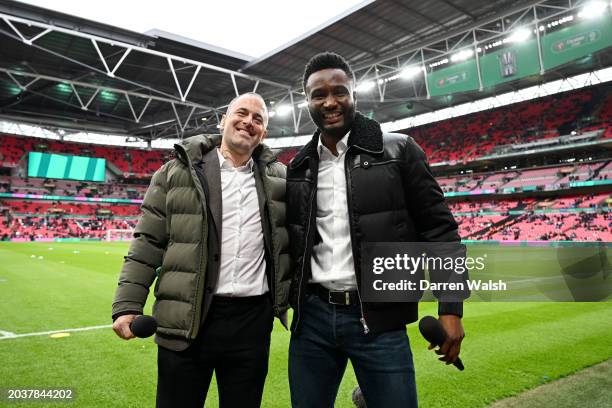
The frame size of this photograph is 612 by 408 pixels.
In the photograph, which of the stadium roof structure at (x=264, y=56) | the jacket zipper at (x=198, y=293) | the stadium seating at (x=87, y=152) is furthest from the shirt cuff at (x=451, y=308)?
the stadium seating at (x=87, y=152)

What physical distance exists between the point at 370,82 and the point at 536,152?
17.4 m

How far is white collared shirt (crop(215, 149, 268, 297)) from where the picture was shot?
2070mm

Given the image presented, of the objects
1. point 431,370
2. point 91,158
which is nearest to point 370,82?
point 431,370

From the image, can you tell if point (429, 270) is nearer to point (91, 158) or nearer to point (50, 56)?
point (50, 56)

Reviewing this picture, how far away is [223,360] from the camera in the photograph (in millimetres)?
2025

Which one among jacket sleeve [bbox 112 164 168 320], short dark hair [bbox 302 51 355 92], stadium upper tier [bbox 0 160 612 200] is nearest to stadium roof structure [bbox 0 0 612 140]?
stadium upper tier [bbox 0 160 612 200]

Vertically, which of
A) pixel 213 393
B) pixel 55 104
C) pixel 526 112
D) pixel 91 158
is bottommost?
pixel 213 393

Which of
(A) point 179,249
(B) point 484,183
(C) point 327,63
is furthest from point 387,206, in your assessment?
(B) point 484,183

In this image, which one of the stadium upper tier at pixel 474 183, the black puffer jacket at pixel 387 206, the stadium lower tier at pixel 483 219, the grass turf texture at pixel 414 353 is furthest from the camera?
the stadium upper tier at pixel 474 183

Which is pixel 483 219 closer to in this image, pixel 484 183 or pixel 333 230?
pixel 484 183

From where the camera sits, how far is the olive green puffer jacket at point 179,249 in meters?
1.97

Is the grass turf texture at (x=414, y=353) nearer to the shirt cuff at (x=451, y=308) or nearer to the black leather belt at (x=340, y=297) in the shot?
the black leather belt at (x=340, y=297)

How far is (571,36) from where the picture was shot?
17.3m

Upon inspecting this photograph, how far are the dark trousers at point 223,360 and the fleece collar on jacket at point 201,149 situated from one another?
2.62 ft
